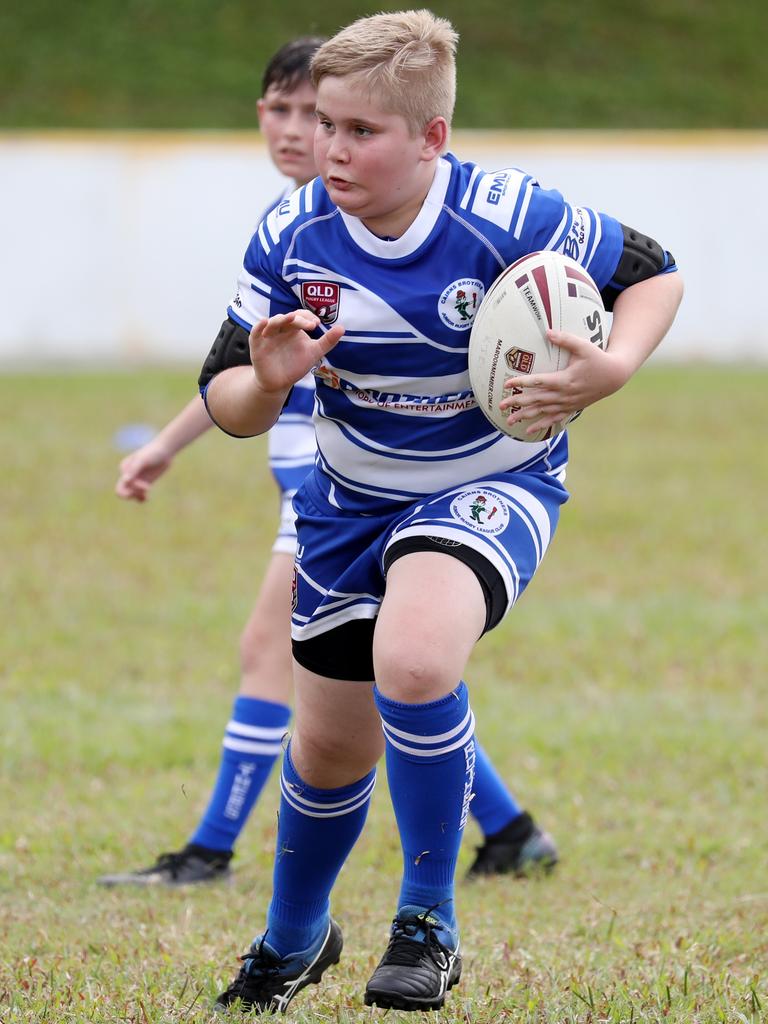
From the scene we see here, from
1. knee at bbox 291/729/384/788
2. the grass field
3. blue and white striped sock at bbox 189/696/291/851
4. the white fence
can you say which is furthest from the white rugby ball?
the white fence

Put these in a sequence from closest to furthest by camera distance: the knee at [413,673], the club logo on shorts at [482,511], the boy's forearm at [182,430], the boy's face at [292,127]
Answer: the knee at [413,673], the club logo on shorts at [482,511], the boy's forearm at [182,430], the boy's face at [292,127]

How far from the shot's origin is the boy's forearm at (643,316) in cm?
316

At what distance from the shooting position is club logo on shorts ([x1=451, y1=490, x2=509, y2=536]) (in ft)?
10.2

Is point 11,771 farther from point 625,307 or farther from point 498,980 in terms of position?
point 625,307

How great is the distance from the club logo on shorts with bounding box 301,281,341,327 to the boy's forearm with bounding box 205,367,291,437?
18cm

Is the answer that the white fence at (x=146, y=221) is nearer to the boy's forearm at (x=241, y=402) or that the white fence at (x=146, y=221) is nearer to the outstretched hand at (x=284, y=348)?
the boy's forearm at (x=241, y=402)

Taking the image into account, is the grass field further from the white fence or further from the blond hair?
the white fence

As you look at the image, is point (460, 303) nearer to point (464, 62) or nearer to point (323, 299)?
point (323, 299)

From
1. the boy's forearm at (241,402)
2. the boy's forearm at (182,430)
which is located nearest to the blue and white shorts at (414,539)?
the boy's forearm at (241,402)

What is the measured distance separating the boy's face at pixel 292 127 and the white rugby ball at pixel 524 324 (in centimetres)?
177

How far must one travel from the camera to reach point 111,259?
1853 cm

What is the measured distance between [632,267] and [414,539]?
81 centimetres

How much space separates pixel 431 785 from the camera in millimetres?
3016

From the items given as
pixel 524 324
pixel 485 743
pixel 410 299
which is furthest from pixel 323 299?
pixel 485 743
